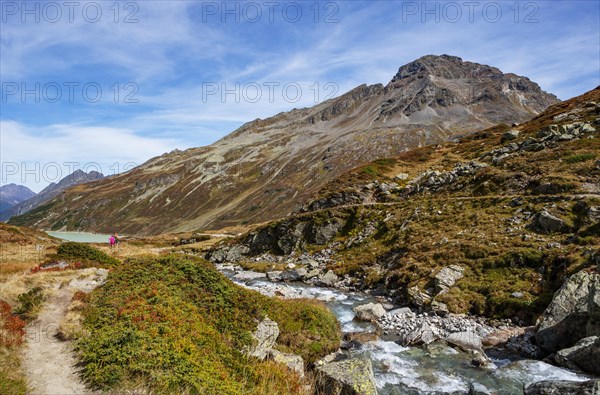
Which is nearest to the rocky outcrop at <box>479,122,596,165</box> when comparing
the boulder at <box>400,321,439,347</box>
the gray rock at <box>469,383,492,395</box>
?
the boulder at <box>400,321,439,347</box>

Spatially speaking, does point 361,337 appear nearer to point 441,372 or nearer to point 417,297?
point 441,372

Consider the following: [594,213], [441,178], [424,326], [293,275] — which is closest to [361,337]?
[424,326]

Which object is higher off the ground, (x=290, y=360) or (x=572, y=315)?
(x=572, y=315)

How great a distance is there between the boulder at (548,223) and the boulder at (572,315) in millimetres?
10576

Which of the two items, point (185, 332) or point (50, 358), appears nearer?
point (50, 358)

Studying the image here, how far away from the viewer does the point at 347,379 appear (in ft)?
45.5

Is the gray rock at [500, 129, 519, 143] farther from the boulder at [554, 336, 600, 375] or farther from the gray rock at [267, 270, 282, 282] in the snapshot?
the boulder at [554, 336, 600, 375]

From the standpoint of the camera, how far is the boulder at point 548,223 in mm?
32781

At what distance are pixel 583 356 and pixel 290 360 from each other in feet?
49.5

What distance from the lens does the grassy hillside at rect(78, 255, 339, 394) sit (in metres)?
11.8

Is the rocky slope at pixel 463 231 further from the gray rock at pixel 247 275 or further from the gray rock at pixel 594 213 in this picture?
the gray rock at pixel 247 275

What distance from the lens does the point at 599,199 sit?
33406mm

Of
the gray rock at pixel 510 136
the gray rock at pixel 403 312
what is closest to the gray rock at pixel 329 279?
the gray rock at pixel 403 312

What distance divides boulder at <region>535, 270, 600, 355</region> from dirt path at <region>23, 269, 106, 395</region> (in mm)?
24009
